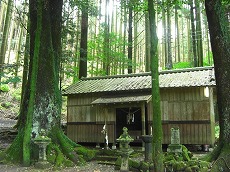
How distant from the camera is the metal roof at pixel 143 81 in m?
13.1

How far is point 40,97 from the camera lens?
10.3 m

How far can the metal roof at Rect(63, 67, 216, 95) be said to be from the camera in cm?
1309

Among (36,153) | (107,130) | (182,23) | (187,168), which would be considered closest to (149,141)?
(187,168)

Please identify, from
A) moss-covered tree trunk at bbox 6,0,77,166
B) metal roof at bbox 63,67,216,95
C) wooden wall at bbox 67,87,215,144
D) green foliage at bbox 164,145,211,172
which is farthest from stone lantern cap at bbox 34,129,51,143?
metal roof at bbox 63,67,216,95

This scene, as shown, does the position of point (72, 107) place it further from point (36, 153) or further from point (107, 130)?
point (36, 153)

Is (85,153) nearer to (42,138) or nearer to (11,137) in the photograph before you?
(42,138)

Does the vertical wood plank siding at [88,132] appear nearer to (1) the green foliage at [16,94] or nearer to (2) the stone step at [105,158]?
(2) the stone step at [105,158]

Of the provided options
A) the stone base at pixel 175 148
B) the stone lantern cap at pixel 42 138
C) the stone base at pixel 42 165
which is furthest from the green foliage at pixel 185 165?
the stone lantern cap at pixel 42 138

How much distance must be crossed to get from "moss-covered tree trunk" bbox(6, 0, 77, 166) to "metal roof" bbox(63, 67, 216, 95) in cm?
426

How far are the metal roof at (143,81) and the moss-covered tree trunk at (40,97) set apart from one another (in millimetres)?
4258

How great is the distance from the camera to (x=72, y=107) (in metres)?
15.7

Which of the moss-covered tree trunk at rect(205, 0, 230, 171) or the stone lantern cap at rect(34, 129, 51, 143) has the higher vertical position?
the moss-covered tree trunk at rect(205, 0, 230, 171)

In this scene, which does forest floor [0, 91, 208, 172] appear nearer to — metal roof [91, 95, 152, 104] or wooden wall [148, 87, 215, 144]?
wooden wall [148, 87, 215, 144]

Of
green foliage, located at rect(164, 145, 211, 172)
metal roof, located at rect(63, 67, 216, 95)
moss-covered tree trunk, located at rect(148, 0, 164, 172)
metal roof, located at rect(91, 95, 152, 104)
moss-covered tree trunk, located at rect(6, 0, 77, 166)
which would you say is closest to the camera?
moss-covered tree trunk, located at rect(148, 0, 164, 172)
